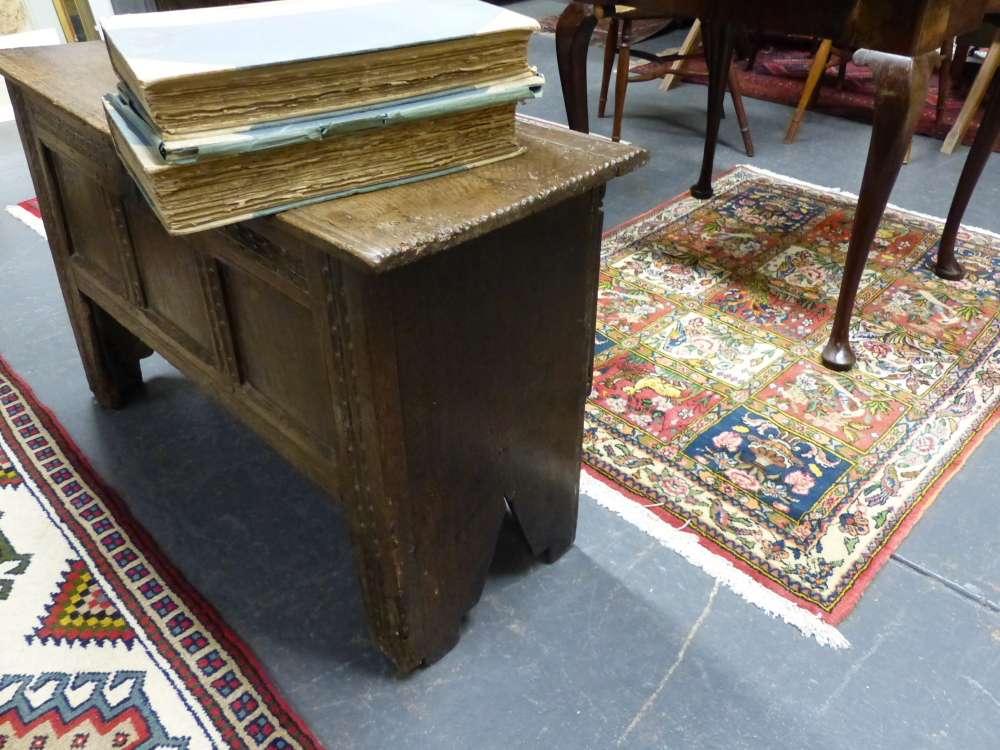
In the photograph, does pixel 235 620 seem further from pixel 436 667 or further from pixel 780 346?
pixel 780 346

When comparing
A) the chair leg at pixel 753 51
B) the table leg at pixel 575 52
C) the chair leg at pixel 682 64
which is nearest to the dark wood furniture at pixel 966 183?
the table leg at pixel 575 52

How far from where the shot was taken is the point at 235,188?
838mm

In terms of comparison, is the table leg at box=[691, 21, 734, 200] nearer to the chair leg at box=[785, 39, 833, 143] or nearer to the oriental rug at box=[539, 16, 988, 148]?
the chair leg at box=[785, 39, 833, 143]

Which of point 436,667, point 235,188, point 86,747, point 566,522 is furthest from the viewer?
point 566,522

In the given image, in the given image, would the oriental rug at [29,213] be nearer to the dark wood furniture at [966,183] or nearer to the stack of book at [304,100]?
the stack of book at [304,100]

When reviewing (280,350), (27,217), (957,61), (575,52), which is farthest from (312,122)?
(957,61)

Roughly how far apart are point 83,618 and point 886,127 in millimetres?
1821

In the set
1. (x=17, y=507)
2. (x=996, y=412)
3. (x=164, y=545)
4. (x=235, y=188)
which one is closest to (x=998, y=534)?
(x=996, y=412)

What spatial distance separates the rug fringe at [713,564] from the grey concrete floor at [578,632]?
0.06ft

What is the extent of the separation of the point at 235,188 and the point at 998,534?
1.48m

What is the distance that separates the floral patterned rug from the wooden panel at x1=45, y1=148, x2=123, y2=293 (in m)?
1.05

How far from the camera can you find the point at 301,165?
0.86 m

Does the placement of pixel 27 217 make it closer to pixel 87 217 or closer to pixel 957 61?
pixel 87 217

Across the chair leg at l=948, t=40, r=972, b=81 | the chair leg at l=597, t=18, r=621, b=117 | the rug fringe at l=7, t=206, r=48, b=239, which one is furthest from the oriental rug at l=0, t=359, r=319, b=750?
the chair leg at l=948, t=40, r=972, b=81
